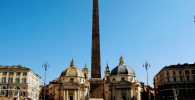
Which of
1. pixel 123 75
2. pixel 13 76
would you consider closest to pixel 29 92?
pixel 13 76

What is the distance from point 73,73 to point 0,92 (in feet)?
65.2

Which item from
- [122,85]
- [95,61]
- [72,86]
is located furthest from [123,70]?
[72,86]

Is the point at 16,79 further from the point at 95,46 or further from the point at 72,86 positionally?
the point at 95,46

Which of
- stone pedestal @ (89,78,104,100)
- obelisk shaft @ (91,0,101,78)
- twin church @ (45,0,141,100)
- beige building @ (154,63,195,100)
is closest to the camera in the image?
Answer: obelisk shaft @ (91,0,101,78)

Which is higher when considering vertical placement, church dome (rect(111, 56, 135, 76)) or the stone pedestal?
church dome (rect(111, 56, 135, 76))

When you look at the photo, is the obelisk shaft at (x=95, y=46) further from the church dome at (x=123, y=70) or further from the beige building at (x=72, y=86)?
the church dome at (x=123, y=70)

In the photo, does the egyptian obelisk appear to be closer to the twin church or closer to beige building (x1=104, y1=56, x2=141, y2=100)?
the twin church

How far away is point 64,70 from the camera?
261 ft

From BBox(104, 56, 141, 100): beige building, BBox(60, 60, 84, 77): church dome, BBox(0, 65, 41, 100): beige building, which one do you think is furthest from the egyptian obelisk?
BBox(0, 65, 41, 100): beige building

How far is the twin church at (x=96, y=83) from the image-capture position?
68.9 meters

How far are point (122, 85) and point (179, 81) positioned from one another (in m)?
16.4

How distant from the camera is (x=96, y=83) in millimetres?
68500

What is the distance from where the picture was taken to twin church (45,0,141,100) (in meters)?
68.9

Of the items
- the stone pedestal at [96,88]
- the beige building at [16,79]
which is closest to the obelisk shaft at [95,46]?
the stone pedestal at [96,88]
